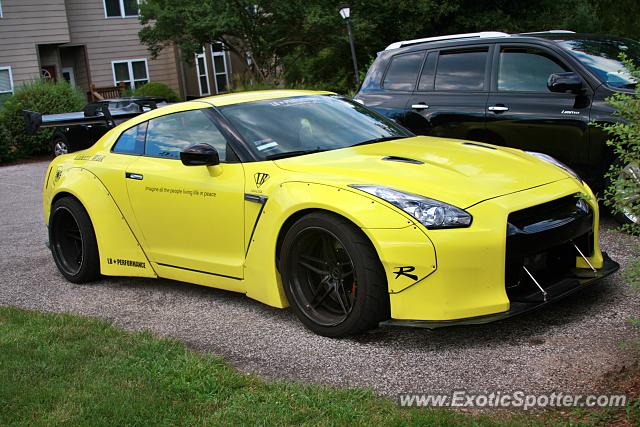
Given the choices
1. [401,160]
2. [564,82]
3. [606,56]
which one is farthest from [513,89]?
[401,160]

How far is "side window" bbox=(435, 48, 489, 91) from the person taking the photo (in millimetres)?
7652

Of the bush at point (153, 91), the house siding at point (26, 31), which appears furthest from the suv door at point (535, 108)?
the house siding at point (26, 31)

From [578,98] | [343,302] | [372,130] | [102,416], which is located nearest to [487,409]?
[343,302]

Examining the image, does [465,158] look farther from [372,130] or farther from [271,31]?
[271,31]

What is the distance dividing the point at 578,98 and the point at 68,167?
4.51m

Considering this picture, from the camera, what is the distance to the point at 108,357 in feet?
14.6

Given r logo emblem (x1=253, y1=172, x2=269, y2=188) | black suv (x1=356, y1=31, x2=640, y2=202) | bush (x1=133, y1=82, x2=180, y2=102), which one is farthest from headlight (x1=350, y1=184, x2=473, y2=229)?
bush (x1=133, y1=82, x2=180, y2=102)

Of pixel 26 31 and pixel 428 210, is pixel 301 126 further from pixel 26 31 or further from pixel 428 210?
pixel 26 31

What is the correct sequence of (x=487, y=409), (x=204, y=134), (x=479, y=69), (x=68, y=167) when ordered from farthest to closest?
(x=479, y=69), (x=68, y=167), (x=204, y=134), (x=487, y=409)

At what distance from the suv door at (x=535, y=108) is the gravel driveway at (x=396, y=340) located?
1073 millimetres

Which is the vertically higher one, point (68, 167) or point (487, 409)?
point (68, 167)

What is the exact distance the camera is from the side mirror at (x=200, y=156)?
5.21 m

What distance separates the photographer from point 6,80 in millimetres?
28281

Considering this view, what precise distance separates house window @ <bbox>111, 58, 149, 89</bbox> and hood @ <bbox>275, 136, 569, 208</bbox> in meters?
28.4
